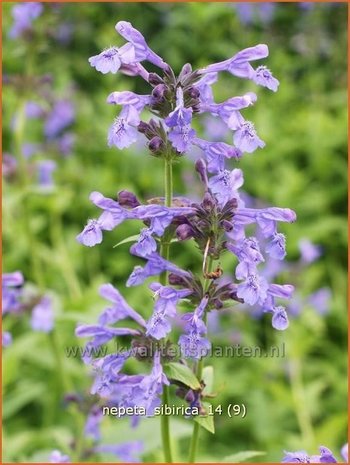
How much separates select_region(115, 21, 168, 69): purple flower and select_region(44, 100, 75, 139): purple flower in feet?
12.8

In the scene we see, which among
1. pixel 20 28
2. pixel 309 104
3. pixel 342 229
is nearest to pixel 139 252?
pixel 20 28

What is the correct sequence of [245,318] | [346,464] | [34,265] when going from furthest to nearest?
[245,318] < [34,265] < [346,464]

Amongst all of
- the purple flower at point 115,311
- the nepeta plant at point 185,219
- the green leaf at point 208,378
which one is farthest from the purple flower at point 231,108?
the green leaf at point 208,378

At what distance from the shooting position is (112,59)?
6.78ft

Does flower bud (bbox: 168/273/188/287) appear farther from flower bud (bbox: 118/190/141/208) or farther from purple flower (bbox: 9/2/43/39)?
purple flower (bbox: 9/2/43/39)

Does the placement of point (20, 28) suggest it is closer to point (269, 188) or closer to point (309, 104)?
point (269, 188)

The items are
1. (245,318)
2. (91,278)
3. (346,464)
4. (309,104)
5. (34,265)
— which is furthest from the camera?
(309,104)

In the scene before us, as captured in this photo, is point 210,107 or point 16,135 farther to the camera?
point 16,135

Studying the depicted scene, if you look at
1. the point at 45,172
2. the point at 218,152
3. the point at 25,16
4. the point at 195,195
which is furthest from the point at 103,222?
the point at 195,195

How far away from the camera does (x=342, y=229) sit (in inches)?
233

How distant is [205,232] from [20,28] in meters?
2.82

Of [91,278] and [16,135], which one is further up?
[16,135]

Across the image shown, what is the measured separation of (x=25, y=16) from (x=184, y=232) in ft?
9.11

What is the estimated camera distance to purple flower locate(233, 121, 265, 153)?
2051mm
